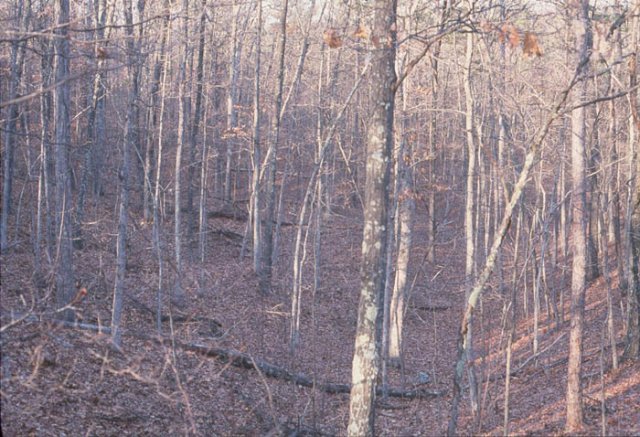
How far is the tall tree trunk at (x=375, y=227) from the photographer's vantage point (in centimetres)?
812

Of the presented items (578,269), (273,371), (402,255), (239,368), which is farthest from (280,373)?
(578,269)

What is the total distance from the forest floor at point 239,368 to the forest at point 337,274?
7 centimetres

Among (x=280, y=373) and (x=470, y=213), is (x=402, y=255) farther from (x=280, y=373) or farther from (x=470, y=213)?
(x=280, y=373)

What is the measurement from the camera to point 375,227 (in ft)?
27.2

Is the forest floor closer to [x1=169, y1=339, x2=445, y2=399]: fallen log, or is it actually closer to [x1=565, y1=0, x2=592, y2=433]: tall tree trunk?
[x1=169, y1=339, x2=445, y2=399]: fallen log

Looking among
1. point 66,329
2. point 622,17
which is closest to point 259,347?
point 66,329

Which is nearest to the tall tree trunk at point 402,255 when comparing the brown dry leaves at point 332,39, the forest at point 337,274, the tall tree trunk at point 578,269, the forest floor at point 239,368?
the forest at point 337,274

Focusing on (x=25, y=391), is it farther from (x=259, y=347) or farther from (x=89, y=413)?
(x=259, y=347)

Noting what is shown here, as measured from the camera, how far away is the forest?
8484 mm

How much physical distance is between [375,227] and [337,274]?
16099 millimetres

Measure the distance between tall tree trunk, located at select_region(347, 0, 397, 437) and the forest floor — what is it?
1.56 meters

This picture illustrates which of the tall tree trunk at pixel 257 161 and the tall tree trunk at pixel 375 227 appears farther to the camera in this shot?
the tall tree trunk at pixel 257 161

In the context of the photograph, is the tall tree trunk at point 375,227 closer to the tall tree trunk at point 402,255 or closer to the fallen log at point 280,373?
the fallen log at point 280,373

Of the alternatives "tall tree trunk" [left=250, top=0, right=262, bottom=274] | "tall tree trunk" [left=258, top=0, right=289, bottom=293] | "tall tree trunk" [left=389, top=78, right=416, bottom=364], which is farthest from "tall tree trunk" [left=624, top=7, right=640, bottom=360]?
"tall tree trunk" [left=250, top=0, right=262, bottom=274]
